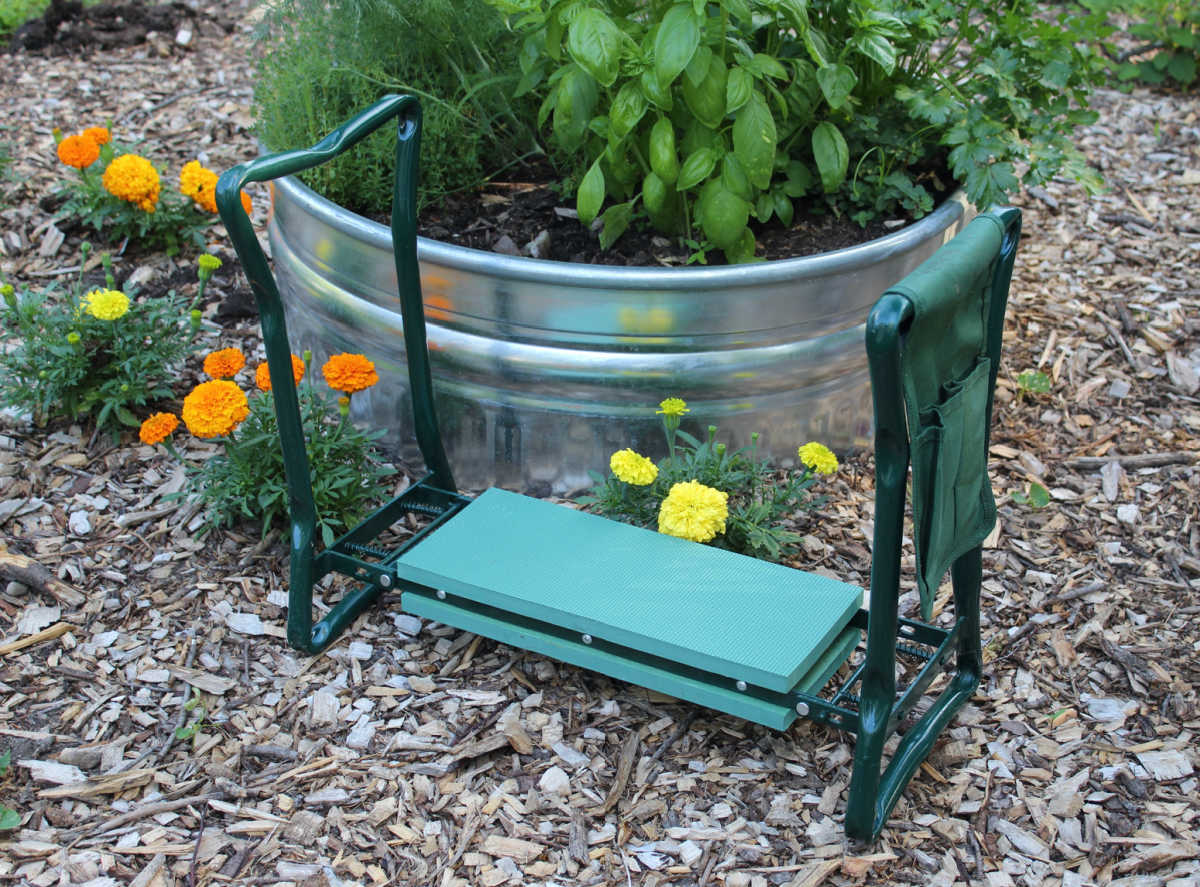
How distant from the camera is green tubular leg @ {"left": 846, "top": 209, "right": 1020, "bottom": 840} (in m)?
1.57

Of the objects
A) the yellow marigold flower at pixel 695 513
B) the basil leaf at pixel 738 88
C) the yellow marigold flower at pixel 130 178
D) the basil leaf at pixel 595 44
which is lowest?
the yellow marigold flower at pixel 695 513

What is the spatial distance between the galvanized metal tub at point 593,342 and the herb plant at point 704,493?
119 mm

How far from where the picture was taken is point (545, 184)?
3322 mm

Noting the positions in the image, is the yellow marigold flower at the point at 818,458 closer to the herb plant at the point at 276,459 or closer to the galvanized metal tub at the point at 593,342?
the galvanized metal tub at the point at 593,342

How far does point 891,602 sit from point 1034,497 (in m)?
1.30

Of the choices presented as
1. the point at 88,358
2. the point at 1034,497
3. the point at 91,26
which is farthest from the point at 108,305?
the point at 91,26

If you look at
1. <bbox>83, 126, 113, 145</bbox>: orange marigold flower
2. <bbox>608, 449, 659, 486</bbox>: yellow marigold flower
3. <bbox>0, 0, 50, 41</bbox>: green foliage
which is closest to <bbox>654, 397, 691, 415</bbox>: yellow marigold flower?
<bbox>608, 449, 659, 486</bbox>: yellow marigold flower

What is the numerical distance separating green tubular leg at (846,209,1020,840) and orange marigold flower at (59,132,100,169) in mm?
2440

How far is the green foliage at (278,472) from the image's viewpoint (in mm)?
2617

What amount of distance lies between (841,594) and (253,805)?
112cm

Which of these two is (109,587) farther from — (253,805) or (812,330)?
(812,330)

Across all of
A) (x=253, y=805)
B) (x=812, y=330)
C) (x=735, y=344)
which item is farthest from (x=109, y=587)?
(x=812, y=330)

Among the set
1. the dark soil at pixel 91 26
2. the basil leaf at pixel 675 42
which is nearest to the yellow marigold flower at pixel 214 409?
the basil leaf at pixel 675 42

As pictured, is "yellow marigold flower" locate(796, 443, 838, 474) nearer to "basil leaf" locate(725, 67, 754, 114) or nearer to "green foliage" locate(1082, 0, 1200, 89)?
"basil leaf" locate(725, 67, 754, 114)
